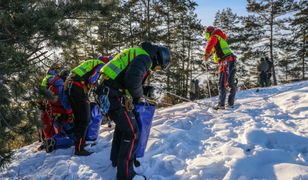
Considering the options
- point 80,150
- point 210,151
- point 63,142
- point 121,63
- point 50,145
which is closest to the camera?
point 121,63

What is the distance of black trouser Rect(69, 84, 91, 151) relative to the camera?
21.0 ft

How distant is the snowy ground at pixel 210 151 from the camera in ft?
15.2

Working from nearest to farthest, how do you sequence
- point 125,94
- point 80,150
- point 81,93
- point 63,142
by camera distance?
point 125,94 < point 80,150 < point 81,93 < point 63,142

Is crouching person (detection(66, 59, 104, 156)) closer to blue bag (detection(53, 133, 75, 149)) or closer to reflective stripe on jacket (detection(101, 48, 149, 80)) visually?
blue bag (detection(53, 133, 75, 149))

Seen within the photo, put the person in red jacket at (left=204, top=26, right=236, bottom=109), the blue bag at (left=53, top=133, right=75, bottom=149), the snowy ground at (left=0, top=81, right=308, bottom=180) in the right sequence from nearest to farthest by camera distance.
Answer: the snowy ground at (left=0, top=81, right=308, bottom=180) < the blue bag at (left=53, top=133, right=75, bottom=149) < the person in red jacket at (left=204, top=26, right=236, bottom=109)

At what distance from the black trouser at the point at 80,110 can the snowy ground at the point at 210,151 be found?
1.33 ft

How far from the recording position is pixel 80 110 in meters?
6.49

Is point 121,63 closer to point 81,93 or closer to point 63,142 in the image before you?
point 81,93

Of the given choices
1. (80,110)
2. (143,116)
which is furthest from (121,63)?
(80,110)

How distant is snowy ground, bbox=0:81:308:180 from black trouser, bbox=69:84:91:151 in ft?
1.33

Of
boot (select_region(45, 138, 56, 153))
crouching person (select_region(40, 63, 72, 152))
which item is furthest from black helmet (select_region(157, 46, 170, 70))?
boot (select_region(45, 138, 56, 153))

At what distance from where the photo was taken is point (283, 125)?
22.0 feet

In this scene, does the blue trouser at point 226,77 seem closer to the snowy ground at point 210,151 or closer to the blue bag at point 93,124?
the snowy ground at point 210,151

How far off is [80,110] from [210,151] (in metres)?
2.67
